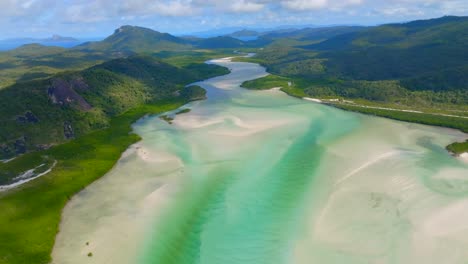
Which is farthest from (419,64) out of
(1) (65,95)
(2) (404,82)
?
(1) (65,95)

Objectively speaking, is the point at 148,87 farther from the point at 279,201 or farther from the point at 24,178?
the point at 279,201

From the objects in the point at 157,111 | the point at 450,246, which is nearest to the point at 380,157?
the point at 450,246

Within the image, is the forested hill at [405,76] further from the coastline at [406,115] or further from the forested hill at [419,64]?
the coastline at [406,115]

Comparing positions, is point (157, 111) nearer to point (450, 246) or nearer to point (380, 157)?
point (380, 157)

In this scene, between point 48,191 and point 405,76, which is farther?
point 405,76

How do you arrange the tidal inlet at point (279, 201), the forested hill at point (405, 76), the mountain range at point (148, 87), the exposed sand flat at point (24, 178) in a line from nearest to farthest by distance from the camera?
1. the tidal inlet at point (279, 201)
2. the exposed sand flat at point (24, 178)
3. the mountain range at point (148, 87)
4. the forested hill at point (405, 76)

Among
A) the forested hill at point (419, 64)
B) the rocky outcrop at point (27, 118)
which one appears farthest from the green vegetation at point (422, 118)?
the rocky outcrop at point (27, 118)
